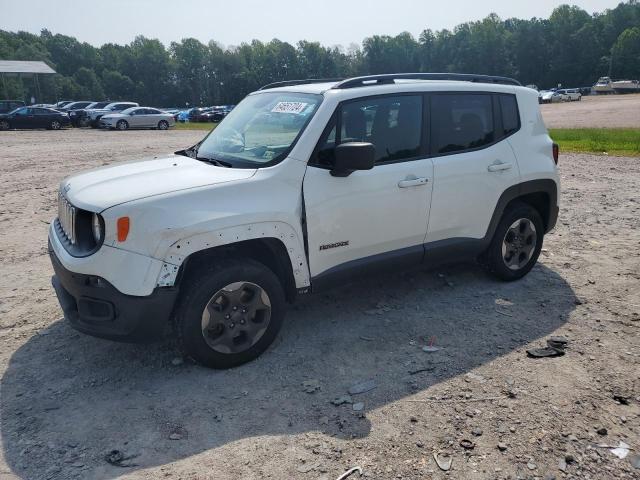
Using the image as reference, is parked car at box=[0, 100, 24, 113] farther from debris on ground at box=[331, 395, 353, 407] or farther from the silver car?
debris on ground at box=[331, 395, 353, 407]

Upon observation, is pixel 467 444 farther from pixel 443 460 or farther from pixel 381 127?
pixel 381 127

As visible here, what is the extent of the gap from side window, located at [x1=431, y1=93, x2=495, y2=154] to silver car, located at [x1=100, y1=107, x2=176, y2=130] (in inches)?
1254

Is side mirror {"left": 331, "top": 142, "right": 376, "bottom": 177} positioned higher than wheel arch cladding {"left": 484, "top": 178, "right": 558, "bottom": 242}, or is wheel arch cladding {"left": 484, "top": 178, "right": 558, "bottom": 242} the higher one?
side mirror {"left": 331, "top": 142, "right": 376, "bottom": 177}

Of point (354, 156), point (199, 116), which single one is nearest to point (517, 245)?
point (354, 156)

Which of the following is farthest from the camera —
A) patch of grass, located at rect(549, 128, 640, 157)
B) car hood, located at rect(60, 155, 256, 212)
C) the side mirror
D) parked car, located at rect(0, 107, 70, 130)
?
parked car, located at rect(0, 107, 70, 130)

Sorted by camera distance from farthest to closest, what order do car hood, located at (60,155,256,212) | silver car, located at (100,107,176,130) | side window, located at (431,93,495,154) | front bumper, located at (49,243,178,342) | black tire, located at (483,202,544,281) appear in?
silver car, located at (100,107,176,130), black tire, located at (483,202,544,281), side window, located at (431,93,495,154), car hood, located at (60,155,256,212), front bumper, located at (49,243,178,342)

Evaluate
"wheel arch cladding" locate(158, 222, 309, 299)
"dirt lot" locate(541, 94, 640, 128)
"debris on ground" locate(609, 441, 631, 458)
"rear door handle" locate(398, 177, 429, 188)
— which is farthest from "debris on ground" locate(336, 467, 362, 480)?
"dirt lot" locate(541, 94, 640, 128)

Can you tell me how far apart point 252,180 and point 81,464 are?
202cm

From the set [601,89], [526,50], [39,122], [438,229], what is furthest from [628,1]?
[438,229]

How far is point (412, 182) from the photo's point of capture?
4551mm

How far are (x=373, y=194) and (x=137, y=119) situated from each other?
1285 inches

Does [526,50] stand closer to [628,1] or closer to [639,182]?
[628,1]

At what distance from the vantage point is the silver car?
33.4 meters

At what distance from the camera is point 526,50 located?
127625mm
